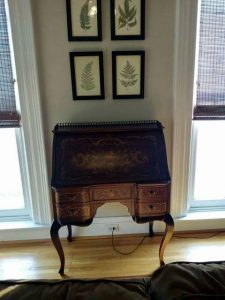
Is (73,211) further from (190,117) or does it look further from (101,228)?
(190,117)

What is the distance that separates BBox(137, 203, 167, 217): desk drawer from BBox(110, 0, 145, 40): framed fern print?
3.88 ft

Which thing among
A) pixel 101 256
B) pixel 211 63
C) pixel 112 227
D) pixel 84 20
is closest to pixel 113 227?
pixel 112 227

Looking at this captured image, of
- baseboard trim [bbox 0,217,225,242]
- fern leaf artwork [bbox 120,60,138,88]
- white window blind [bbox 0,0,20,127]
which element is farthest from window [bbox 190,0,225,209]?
white window blind [bbox 0,0,20,127]

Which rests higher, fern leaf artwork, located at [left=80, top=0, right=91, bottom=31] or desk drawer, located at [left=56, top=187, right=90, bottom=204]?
fern leaf artwork, located at [left=80, top=0, right=91, bottom=31]

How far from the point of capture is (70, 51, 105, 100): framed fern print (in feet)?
6.59

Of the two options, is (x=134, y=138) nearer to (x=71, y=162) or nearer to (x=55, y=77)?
(x=71, y=162)

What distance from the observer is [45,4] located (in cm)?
190

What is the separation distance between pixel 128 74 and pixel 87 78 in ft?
1.00

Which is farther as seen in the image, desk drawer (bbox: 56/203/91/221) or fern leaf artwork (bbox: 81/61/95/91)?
fern leaf artwork (bbox: 81/61/95/91)

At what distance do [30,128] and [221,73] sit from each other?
1.50 m

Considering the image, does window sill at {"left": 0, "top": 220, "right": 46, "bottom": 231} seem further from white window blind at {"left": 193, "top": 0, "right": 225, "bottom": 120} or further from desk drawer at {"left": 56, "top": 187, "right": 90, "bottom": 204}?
white window blind at {"left": 193, "top": 0, "right": 225, "bottom": 120}

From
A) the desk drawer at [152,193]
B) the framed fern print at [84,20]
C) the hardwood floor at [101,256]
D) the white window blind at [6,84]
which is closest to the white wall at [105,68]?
the framed fern print at [84,20]

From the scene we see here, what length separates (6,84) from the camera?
2.04m

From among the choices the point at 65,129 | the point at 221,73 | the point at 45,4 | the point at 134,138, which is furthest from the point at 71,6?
the point at 221,73
